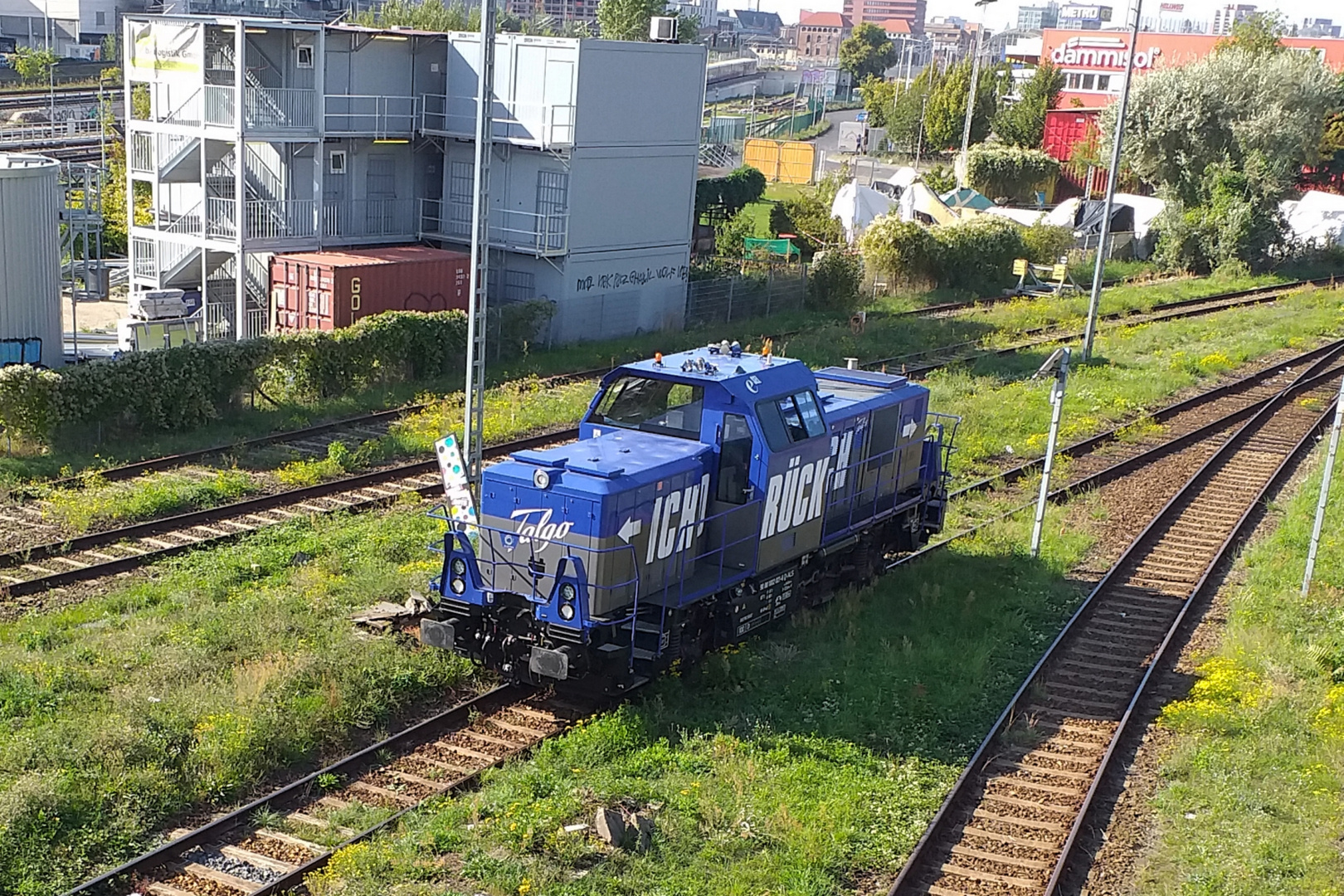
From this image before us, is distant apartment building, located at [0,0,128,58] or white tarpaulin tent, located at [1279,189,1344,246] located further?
distant apartment building, located at [0,0,128,58]

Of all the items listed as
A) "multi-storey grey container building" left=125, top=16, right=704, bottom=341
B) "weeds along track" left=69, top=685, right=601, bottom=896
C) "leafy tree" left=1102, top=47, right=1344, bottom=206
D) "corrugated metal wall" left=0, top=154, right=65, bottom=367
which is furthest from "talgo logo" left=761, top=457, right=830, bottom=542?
"leafy tree" left=1102, top=47, right=1344, bottom=206

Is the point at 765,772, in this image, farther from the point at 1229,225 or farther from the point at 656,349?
the point at 1229,225

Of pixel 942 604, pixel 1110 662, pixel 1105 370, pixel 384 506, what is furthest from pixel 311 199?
pixel 1110 662

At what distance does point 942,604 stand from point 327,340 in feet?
51.2

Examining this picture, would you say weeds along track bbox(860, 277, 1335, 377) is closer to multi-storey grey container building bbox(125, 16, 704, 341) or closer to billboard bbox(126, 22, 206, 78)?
multi-storey grey container building bbox(125, 16, 704, 341)

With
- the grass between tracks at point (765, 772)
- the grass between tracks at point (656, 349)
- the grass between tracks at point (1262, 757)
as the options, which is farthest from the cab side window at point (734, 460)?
the grass between tracks at point (656, 349)

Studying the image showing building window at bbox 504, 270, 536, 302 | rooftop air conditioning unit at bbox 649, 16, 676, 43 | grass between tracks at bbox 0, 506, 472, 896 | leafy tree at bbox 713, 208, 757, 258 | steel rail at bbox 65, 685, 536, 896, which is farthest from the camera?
leafy tree at bbox 713, 208, 757, 258

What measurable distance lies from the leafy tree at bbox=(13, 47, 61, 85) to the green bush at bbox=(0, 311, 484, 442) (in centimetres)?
6267

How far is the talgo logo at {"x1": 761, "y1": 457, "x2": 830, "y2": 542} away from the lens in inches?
589

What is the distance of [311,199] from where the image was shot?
117ft

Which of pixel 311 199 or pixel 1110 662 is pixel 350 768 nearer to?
pixel 1110 662

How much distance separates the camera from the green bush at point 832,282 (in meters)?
43.8

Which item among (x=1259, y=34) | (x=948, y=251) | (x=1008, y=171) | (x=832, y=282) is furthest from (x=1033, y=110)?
(x=832, y=282)

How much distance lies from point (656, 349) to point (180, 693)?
22.5 meters
